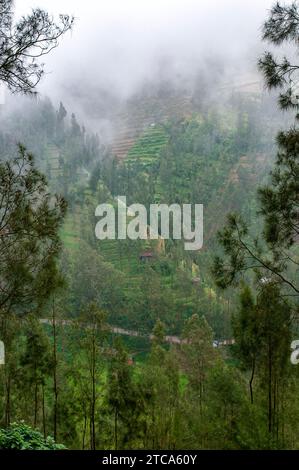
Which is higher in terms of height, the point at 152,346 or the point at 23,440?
the point at 152,346

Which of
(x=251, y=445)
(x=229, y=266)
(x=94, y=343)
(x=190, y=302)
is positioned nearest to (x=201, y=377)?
(x=94, y=343)

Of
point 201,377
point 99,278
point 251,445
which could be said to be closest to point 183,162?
point 99,278

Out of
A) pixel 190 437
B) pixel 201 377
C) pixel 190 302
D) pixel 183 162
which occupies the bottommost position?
pixel 190 437

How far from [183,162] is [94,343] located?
7073 inches

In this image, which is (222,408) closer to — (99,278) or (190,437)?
(190,437)

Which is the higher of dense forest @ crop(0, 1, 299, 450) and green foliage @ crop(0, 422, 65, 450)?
dense forest @ crop(0, 1, 299, 450)

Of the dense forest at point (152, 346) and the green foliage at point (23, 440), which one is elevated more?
the dense forest at point (152, 346)

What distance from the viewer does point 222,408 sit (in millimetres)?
18516

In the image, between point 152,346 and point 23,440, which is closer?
point 23,440

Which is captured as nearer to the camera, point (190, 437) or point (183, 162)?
point (190, 437)
